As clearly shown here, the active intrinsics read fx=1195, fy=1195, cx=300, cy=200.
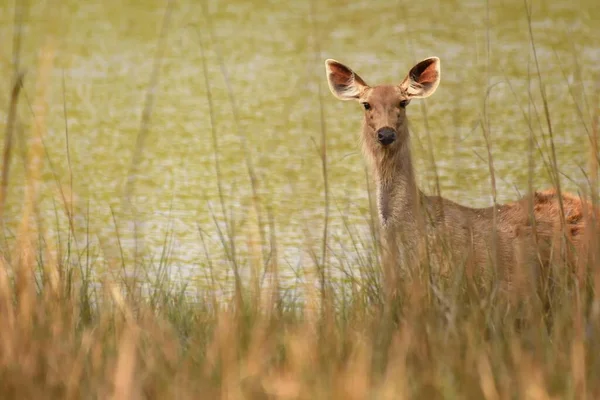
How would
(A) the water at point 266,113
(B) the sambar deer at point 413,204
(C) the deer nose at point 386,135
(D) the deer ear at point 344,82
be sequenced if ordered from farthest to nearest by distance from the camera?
(A) the water at point 266,113 → (D) the deer ear at point 344,82 → (C) the deer nose at point 386,135 → (B) the sambar deer at point 413,204

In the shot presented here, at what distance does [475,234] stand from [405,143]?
0.67 m

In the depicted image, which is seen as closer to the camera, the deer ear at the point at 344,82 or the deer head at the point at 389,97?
the deer head at the point at 389,97

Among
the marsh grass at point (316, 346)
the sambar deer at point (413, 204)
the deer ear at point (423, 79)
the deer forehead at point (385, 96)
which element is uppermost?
the deer ear at point (423, 79)

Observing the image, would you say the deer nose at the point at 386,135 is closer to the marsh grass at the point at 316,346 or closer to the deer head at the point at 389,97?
the deer head at the point at 389,97

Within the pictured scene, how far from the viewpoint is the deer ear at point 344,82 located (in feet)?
19.0

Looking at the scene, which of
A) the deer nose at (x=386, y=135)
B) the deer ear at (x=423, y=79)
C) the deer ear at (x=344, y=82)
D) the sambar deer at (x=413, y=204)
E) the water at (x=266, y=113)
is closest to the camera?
the sambar deer at (x=413, y=204)

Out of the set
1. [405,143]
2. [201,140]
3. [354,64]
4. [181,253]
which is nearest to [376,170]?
[405,143]

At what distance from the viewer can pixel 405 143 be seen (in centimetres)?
570

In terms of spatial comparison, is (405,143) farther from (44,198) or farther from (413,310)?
(44,198)

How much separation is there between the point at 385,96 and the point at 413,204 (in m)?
0.56

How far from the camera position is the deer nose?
18.1 feet

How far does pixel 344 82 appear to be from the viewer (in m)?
5.85

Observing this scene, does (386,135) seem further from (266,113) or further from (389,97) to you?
(266,113)

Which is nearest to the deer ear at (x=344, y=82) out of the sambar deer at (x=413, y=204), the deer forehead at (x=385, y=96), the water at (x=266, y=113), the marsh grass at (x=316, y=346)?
the sambar deer at (x=413, y=204)
